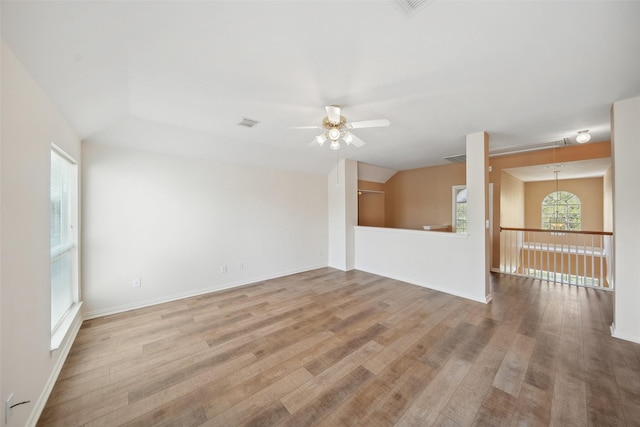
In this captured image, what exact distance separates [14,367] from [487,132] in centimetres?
538

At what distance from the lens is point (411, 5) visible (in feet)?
4.36

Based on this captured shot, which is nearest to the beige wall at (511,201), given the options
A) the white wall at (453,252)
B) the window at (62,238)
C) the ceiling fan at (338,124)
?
the white wall at (453,252)

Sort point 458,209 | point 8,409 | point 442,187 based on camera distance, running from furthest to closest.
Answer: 1. point 442,187
2. point 458,209
3. point 8,409

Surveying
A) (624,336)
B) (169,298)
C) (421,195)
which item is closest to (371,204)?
(421,195)

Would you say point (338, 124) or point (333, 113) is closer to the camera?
A: point (333, 113)

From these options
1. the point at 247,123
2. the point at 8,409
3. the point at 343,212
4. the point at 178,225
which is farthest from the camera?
the point at 343,212

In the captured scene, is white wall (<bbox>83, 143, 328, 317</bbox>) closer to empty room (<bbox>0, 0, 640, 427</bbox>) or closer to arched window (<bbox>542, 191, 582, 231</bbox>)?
empty room (<bbox>0, 0, 640, 427</bbox>)

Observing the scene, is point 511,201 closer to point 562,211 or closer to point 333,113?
point 562,211

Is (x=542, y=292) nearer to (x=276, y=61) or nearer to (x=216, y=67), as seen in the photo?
(x=276, y=61)

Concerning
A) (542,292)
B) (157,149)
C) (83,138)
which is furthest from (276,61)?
(542,292)

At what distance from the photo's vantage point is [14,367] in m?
1.34

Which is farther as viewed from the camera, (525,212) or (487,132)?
(525,212)

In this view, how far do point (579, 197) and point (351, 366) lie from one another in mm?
10313

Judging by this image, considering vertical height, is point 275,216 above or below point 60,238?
above
